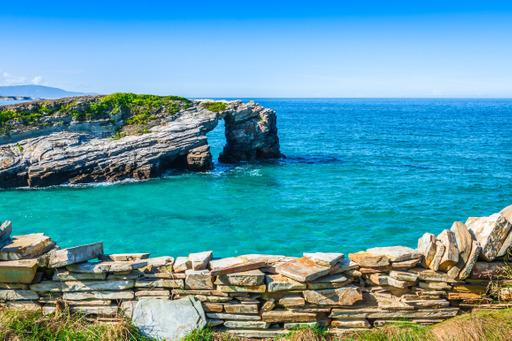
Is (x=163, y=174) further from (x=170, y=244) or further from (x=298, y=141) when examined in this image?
(x=298, y=141)

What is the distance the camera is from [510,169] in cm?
4119

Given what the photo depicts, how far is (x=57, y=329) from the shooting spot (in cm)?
806

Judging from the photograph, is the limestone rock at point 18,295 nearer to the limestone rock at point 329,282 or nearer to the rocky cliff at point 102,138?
the limestone rock at point 329,282

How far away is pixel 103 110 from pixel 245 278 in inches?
1370

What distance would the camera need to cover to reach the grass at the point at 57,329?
781 centimetres

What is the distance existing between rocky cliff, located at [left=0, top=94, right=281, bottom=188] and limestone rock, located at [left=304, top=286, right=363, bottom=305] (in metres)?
30.0

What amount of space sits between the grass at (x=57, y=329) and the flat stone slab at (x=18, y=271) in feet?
1.95

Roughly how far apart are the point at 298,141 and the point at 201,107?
95.4 ft

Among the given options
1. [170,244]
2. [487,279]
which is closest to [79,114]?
[170,244]

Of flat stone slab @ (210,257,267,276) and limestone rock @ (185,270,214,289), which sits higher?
flat stone slab @ (210,257,267,276)

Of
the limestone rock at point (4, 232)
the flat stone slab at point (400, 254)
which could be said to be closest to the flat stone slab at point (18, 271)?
the limestone rock at point (4, 232)

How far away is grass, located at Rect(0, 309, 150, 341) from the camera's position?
7812 millimetres

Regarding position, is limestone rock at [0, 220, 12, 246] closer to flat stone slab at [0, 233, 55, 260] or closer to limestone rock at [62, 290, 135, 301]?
flat stone slab at [0, 233, 55, 260]

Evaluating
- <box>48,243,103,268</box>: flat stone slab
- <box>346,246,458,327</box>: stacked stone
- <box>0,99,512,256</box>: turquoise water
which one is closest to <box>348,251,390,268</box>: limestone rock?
<box>346,246,458,327</box>: stacked stone
